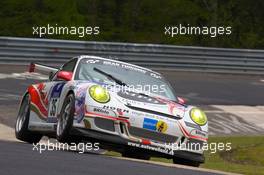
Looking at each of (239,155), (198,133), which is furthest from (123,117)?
(239,155)

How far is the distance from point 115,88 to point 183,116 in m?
0.94

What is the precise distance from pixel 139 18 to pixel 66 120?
78.9ft

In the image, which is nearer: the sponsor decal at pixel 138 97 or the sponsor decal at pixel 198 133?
the sponsor decal at pixel 138 97

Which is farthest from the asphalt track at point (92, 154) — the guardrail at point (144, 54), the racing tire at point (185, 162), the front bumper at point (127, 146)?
the racing tire at point (185, 162)

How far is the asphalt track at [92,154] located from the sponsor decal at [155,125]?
0.74 metres

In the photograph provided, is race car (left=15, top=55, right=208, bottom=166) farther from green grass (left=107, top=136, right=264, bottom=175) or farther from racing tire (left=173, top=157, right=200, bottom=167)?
green grass (left=107, top=136, right=264, bottom=175)

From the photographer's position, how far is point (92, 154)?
1065 cm

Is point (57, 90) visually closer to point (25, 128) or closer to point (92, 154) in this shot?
point (25, 128)

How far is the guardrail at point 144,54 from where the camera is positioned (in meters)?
25.8

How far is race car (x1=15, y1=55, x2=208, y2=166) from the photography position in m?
10.6

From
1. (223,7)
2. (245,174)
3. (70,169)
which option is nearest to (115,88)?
(245,174)

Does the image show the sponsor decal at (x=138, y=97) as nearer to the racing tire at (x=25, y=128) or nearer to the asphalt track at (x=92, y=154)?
the asphalt track at (x=92, y=154)

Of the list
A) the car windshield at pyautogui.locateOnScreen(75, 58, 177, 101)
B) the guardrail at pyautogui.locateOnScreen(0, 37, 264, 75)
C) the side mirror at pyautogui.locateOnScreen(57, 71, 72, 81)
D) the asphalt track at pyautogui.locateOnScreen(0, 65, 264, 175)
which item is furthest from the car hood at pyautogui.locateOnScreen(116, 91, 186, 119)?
the guardrail at pyautogui.locateOnScreen(0, 37, 264, 75)

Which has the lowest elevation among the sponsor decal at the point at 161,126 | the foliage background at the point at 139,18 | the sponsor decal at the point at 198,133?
the sponsor decal at the point at 198,133
